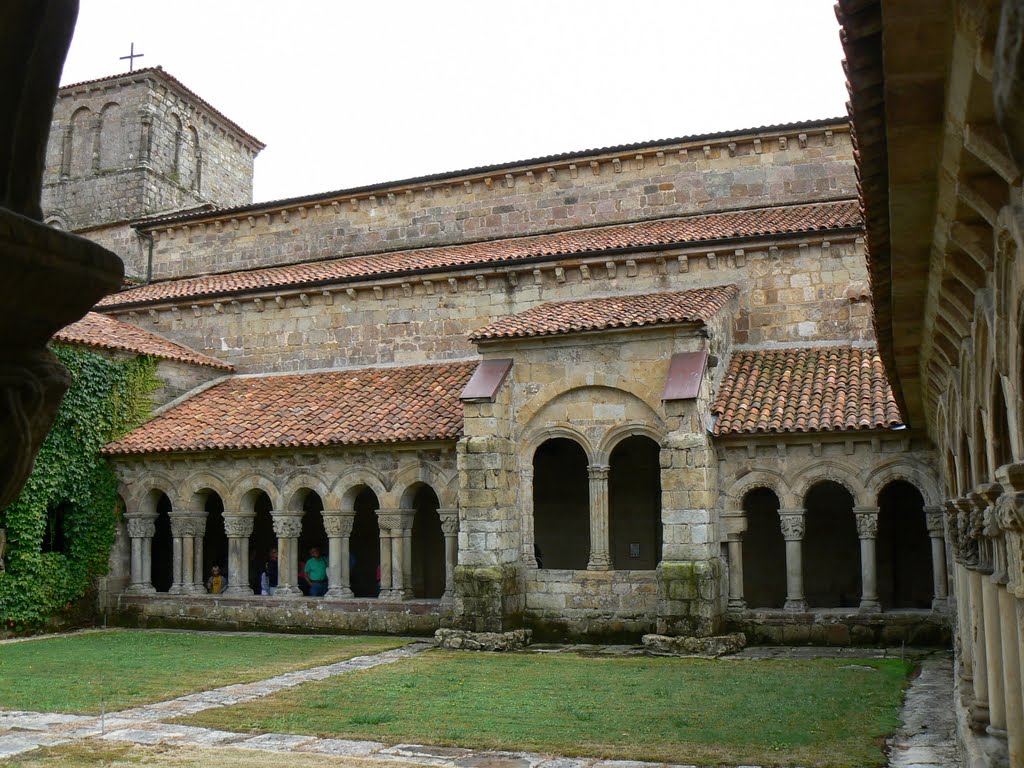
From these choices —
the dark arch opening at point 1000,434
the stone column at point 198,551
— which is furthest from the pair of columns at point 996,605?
the stone column at point 198,551

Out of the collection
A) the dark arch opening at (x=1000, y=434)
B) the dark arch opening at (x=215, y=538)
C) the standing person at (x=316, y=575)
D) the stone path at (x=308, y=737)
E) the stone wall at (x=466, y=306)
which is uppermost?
the stone wall at (x=466, y=306)

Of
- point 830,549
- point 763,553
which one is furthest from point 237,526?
point 830,549

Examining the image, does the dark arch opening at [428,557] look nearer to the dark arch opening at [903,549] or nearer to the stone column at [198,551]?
the stone column at [198,551]

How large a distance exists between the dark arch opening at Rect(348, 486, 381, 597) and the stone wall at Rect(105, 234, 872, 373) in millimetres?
2941

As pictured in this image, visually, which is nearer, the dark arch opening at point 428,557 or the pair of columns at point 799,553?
the pair of columns at point 799,553

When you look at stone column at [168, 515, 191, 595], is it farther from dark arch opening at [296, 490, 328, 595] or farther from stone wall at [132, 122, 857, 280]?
stone wall at [132, 122, 857, 280]

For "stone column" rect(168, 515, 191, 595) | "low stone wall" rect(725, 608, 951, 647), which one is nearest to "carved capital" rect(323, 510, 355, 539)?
"stone column" rect(168, 515, 191, 595)

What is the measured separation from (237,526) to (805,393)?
33.4 ft

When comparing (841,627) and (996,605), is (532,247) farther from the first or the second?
(996,605)

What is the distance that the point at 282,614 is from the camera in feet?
59.4

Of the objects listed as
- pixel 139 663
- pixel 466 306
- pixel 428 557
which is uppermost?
pixel 466 306

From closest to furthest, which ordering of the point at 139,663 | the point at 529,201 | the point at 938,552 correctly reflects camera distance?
the point at 139,663
the point at 938,552
the point at 529,201

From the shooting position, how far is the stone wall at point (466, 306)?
18375 millimetres

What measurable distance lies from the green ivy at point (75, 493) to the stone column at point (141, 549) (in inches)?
15.9
